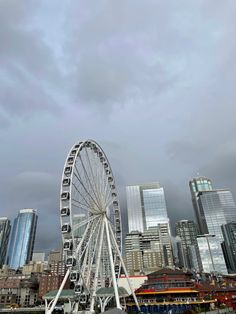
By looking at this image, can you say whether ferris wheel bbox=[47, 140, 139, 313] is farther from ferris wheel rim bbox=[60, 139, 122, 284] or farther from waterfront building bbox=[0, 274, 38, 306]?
waterfront building bbox=[0, 274, 38, 306]

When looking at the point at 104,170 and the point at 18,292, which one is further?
the point at 18,292

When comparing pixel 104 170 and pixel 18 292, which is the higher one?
pixel 104 170

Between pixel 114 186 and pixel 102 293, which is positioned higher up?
pixel 114 186

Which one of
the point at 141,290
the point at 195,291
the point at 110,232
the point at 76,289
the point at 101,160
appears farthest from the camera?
the point at 141,290

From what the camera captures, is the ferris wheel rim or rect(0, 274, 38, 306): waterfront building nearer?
the ferris wheel rim

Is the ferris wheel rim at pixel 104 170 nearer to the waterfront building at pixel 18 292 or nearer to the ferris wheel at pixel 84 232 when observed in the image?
the ferris wheel at pixel 84 232

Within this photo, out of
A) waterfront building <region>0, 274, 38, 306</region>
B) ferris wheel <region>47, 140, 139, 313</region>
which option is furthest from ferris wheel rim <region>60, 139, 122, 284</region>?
waterfront building <region>0, 274, 38, 306</region>

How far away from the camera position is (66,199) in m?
46.9

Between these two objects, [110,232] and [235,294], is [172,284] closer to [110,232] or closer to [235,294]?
[235,294]

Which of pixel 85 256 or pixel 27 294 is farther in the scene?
pixel 27 294

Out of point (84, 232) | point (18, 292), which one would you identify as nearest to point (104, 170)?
point (84, 232)

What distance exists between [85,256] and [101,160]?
2186 cm

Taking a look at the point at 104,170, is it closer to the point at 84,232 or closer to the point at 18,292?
the point at 84,232

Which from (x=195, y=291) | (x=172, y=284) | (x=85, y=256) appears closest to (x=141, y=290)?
(x=172, y=284)
